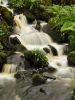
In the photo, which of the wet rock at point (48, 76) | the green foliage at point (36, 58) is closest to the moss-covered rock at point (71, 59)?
the green foliage at point (36, 58)

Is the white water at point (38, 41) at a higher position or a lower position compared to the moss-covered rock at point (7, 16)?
lower

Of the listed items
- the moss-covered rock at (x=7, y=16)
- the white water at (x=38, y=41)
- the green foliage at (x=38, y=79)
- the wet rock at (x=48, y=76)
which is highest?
the moss-covered rock at (x=7, y=16)

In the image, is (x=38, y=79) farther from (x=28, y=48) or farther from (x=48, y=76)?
(x=28, y=48)

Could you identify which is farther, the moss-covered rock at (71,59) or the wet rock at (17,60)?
the moss-covered rock at (71,59)

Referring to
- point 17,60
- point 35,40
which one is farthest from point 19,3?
point 17,60

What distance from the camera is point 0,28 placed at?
15008 mm

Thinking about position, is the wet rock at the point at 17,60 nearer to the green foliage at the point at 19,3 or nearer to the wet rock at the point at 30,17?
the wet rock at the point at 30,17

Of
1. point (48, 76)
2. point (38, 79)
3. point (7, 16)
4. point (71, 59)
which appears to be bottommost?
point (71, 59)

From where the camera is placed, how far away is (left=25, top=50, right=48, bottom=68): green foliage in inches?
518

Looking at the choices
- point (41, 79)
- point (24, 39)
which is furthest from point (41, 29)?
point (41, 79)

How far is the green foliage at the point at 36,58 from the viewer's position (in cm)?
1315

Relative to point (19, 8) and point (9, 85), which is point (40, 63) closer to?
point (9, 85)

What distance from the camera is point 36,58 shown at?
13156mm

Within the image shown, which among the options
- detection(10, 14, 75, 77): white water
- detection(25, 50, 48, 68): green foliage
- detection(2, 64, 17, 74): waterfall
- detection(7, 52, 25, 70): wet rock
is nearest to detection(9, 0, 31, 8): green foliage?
detection(10, 14, 75, 77): white water
